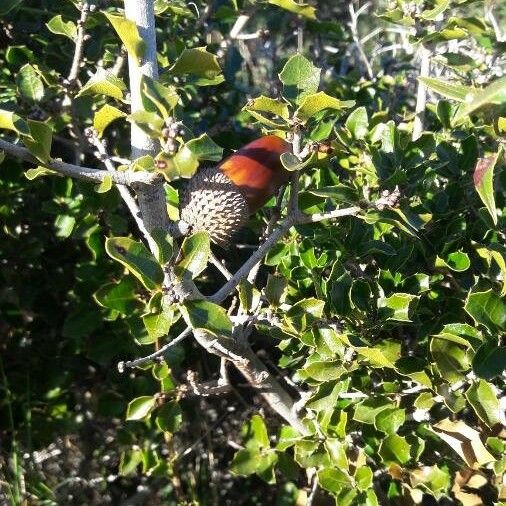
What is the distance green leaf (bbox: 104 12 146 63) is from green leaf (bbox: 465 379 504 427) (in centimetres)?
74

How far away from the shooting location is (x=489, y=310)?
3.79 feet

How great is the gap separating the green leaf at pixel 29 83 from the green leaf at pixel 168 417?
27.0 inches

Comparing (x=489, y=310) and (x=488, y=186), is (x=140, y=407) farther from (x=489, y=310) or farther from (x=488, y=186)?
(x=488, y=186)

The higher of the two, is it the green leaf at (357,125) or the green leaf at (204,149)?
the green leaf at (204,149)

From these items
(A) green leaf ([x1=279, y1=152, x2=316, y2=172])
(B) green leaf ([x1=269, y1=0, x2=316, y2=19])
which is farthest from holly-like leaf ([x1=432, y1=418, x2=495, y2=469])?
(B) green leaf ([x1=269, y1=0, x2=316, y2=19])

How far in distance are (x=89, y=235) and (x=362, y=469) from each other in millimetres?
794

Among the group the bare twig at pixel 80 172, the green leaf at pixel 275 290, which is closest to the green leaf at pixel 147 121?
the bare twig at pixel 80 172

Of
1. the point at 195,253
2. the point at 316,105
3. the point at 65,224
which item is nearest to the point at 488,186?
the point at 316,105

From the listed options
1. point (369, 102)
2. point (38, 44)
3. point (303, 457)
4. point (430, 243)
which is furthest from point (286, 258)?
point (38, 44)

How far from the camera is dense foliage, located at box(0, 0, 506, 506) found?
1.12 metres

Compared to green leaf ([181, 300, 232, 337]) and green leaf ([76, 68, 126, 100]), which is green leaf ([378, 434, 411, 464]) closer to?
green leaf ([181, 300, 232, 337])

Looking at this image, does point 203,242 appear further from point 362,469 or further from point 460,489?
point 460,489

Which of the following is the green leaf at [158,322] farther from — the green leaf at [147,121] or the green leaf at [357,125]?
the green leaf at [357,125]

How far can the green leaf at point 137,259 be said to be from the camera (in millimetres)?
1011
